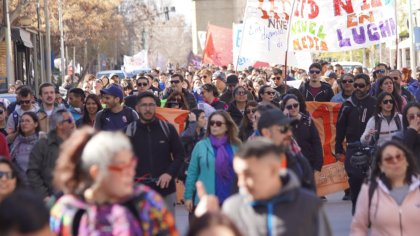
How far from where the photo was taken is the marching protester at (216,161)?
10172 mm

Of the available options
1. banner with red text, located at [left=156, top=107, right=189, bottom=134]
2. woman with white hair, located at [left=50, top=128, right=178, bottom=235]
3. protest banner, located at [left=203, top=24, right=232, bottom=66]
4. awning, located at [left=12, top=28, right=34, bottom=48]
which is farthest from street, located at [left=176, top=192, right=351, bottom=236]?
awning, located at [left=12, top=28, right=34, bottom=48]

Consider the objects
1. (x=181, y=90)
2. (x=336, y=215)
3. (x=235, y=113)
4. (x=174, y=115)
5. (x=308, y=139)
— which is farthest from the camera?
(x=181, y=90)

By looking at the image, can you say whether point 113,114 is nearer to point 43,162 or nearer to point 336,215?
point 43,162

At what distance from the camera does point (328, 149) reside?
645 inches

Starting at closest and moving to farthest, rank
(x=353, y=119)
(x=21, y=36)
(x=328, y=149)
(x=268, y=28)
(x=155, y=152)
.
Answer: (x=155, y=152)
(x=353, y=119)
(x=328, y=149)
(x=268, y=28)
(x=21, y=36)

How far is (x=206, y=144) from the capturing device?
10336 millimetres

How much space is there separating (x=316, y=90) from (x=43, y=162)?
8.47 m

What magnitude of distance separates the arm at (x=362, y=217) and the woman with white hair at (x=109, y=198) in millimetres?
2320

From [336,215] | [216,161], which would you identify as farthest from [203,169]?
[336,215]

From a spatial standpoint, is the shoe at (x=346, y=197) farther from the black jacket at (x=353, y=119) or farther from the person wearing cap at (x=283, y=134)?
the person wearing cap at (x=283, y=134)

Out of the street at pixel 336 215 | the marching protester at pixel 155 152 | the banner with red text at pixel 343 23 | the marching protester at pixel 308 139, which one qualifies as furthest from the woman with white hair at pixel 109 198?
the banner with red text at pixel 343 23

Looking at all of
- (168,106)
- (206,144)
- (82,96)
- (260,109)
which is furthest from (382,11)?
(260,109)

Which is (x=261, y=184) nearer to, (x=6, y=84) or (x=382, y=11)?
(x=382, y=11)

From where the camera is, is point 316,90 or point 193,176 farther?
point 316,90
